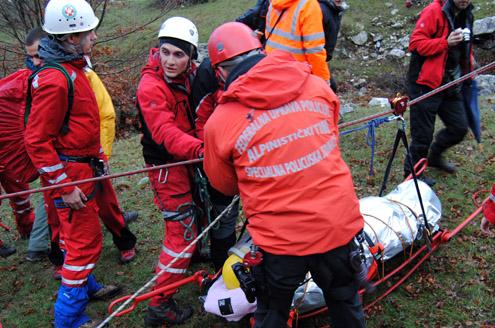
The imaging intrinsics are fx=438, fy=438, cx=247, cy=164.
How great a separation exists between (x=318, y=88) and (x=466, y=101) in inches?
140

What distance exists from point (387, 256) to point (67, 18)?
332 centimetres

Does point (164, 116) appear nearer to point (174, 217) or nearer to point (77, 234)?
point (174, 217)

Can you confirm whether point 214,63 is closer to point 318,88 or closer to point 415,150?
point 318,88

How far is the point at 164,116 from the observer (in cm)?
348

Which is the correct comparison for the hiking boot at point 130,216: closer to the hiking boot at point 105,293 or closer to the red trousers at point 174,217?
the hiking boot at point 105,293

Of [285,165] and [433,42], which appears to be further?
[433,42]

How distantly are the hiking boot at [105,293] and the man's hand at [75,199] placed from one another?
1214mm

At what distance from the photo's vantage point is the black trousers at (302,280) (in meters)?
2.54

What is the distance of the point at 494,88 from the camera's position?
10.4 m

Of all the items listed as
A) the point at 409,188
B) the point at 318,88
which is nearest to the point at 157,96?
the point at 318,88

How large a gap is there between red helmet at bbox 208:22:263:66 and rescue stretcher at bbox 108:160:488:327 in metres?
1.86

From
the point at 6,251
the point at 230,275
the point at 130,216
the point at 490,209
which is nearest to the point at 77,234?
the point at 230,275

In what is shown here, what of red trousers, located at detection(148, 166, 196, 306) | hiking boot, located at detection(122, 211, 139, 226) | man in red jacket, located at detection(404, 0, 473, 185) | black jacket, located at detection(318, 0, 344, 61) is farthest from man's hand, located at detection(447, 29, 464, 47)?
hiking boot, located at detection(122, 211, 139, 226)

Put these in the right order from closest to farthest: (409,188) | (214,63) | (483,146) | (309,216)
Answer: (309,216) < (214,63) < (409,188) < (483,146)
